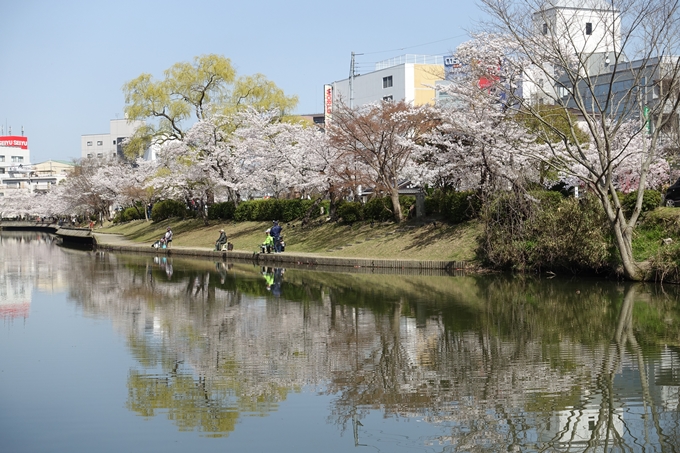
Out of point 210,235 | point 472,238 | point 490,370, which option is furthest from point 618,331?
Answer: point 210,235

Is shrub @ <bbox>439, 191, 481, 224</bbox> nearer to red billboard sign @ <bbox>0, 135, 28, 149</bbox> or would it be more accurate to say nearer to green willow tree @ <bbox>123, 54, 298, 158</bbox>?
green willow tree @ <bbox>123, 54, 298, 158</bbox>

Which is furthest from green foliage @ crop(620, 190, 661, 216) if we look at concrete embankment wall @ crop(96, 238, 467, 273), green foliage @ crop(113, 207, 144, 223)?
green foliage @ crop(113, 207, 144, 223)

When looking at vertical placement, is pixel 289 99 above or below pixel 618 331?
above

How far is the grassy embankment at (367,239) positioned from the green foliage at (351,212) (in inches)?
15.5

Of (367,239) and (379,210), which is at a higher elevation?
(379,210)

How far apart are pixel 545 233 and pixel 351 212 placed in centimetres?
1355

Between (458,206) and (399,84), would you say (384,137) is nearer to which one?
(458,206)

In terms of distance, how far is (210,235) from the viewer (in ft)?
147

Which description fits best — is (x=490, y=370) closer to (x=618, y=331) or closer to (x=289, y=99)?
(x=618, y=331)

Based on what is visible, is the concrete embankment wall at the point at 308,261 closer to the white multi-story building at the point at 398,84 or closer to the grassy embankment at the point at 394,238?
the grassy embankment at the point at 394,238

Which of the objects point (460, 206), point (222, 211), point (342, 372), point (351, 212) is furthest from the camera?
point (222, 211)

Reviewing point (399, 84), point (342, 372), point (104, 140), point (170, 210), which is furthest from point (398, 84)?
point (104, 140)

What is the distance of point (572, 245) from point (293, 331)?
12937mm

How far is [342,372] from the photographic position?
10.3 m
